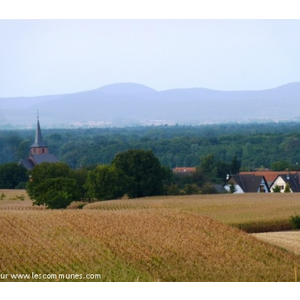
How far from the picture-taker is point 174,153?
84.1m

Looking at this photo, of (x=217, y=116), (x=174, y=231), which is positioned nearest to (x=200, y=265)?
(x=174, y=231)

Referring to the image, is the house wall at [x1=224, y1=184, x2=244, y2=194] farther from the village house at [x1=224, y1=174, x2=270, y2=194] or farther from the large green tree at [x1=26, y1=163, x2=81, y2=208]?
the large green tree at [x1=26, y1=163, x2=81, y2=208]

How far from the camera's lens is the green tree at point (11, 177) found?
57.4 metres

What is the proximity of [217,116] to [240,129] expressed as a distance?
7131 centimetres

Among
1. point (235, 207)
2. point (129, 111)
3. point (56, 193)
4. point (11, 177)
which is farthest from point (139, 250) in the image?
point (129, 111)

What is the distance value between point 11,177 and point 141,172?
2288cm

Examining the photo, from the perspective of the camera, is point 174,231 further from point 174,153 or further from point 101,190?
Answer: point 174,153

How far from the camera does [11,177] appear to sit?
190 feet

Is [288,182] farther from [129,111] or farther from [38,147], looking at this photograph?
[38,147]

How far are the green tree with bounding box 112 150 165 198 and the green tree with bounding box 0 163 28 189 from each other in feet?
65.7

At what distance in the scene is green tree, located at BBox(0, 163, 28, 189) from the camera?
188 feet

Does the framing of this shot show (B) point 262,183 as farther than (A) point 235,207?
Yes

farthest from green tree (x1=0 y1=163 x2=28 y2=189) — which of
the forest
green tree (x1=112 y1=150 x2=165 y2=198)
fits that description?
green tree (x1=112 y1=150 x2=165 y2=198)

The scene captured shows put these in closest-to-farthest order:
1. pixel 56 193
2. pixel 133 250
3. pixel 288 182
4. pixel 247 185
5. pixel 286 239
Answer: pixel 133 250, pixel 286 239, pixel 56 193, pixel 247 185, pixel 288 182
